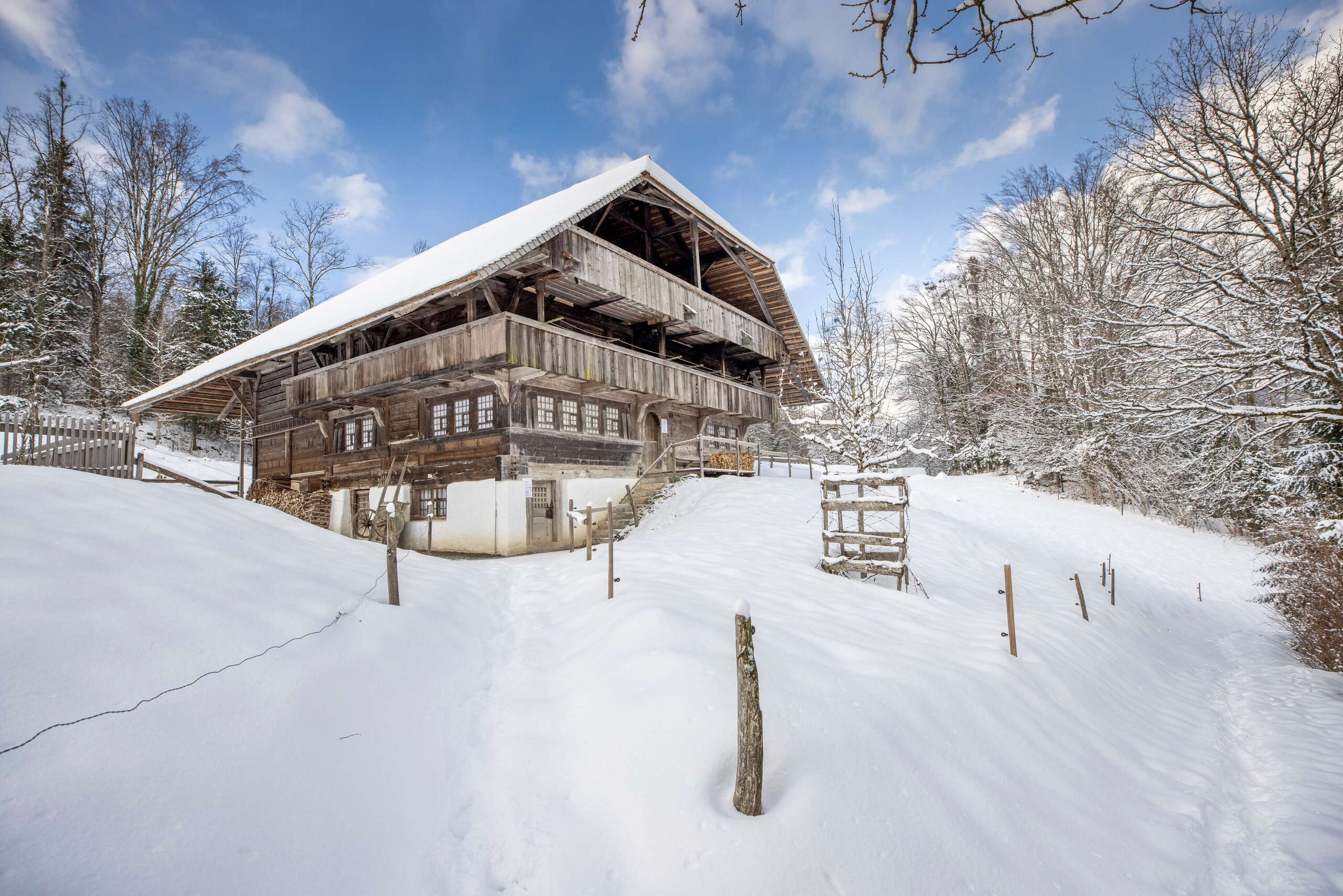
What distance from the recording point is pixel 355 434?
17.3 m

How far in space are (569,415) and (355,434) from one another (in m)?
7.24

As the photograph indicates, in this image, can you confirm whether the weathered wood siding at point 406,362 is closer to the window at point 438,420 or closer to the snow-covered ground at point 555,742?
the window at point 438,420

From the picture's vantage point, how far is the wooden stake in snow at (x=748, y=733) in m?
3.73

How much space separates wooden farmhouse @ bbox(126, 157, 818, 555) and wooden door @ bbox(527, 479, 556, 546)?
0.13 feet

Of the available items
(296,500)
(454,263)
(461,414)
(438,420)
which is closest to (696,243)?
(454,263)

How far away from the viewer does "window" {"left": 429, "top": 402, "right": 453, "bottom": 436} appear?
15062 mm

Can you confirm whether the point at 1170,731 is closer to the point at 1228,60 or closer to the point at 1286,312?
the point at 1286,312

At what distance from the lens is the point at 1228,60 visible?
10.2m

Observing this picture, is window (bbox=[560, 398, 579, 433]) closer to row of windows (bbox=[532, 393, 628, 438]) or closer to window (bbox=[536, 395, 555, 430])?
row of windows (bbox=[532, 393, 628, 438])

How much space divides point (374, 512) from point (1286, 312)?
2011 centimetres

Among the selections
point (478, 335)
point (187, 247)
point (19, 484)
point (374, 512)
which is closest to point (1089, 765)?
point (19, 484)

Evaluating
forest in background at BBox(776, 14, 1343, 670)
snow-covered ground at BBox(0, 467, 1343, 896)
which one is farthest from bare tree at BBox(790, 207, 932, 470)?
snow-covered ground at BBox(0, 467, 1343, 896)

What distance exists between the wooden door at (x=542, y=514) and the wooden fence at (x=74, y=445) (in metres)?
7.43

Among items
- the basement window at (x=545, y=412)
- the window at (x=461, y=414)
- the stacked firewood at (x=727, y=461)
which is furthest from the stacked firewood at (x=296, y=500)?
the stacked firewood at (x=727, y=461)
